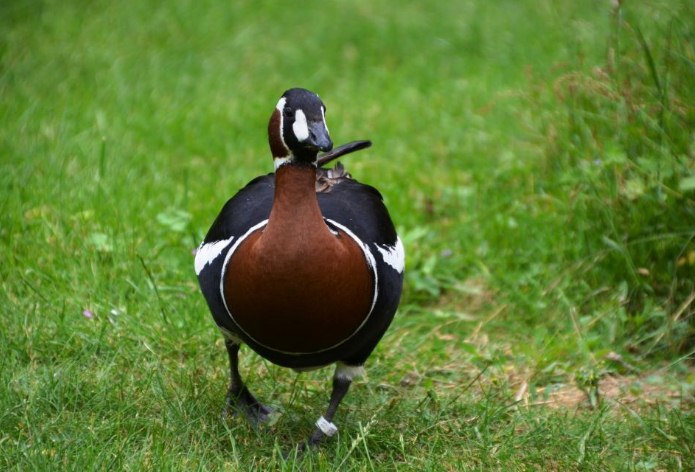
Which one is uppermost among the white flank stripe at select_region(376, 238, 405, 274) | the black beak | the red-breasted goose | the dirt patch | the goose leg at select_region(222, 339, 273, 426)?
the black beak

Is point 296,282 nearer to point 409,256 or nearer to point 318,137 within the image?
point 318,137

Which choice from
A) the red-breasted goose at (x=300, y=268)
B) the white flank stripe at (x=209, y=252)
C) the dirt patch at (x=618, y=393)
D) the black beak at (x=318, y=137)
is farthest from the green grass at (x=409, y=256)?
the black beak at (x=318, y=137)

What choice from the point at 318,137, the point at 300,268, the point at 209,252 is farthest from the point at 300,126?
the point at 209,252

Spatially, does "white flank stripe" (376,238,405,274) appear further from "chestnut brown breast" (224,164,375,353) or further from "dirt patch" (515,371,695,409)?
"dirt patch" (515,371,695,409)

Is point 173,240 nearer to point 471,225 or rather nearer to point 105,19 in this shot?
point 471,225

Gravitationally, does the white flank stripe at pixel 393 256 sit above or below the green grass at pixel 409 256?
Result: above

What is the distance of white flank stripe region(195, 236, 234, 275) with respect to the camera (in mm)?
3299

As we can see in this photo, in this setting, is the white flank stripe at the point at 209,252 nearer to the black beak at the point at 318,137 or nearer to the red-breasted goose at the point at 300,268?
the red-breasted goose at the point at 300,268

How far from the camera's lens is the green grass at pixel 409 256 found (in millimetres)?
3494

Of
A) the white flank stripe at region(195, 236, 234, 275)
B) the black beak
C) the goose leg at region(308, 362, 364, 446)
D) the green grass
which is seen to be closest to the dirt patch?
the green grass

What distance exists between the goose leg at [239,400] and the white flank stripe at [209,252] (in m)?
0.33

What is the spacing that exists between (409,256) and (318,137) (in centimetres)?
194

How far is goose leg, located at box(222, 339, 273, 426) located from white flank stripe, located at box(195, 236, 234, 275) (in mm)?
329

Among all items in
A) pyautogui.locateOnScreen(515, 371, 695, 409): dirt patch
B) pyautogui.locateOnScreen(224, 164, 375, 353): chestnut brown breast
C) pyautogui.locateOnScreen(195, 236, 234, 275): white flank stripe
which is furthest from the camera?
pyautogui.locateOnScreen(515, 371, 695, 409): dirt patch
